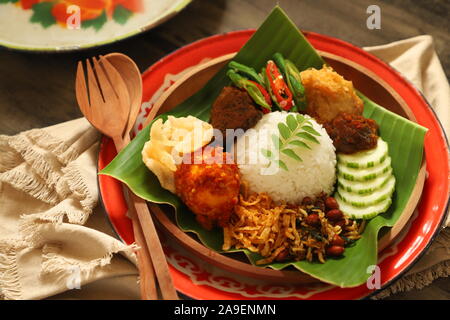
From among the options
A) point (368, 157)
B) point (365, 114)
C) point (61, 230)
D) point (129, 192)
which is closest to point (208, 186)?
point (129, 192)

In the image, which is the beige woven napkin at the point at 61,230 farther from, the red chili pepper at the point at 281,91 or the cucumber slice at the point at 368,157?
the red chili pepper at the point at 281,91

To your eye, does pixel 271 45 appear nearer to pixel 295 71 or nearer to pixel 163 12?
pixel 295 71

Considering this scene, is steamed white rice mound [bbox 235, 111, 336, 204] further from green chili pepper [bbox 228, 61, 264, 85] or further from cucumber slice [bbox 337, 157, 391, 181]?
green chili pepper [bbox 228, 61, 264, 85]

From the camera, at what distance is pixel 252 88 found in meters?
3.20

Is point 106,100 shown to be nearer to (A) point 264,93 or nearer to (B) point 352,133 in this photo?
(A) point 264,93

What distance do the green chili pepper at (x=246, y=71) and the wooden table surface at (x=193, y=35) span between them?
0.86m

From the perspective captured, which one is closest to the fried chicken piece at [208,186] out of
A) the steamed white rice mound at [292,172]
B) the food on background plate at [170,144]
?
the food on background plate at [170,144]

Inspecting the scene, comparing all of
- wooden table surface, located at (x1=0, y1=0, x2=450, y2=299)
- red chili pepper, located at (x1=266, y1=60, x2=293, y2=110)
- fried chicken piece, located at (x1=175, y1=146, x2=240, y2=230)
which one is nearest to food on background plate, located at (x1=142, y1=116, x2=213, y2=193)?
fried chicken piece, located at (x1=175, y1=146, x2=240, y2=230)

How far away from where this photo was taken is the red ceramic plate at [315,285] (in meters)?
2.63

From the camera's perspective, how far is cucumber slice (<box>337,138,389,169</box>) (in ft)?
9.77

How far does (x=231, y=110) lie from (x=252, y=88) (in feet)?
0.74

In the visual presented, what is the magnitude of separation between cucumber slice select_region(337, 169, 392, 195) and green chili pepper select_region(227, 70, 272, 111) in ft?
2.42

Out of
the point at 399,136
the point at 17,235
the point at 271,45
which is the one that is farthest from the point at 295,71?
the point at 17,235

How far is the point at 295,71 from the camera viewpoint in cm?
329
